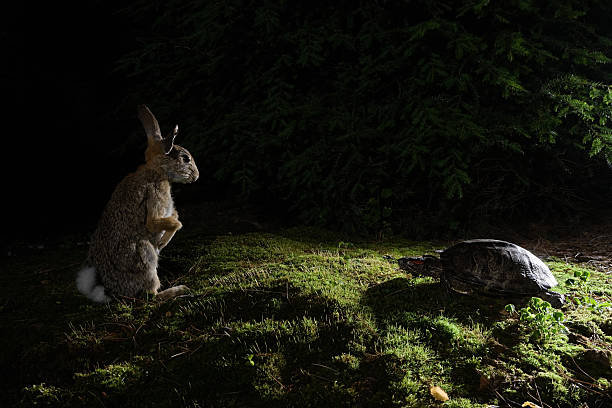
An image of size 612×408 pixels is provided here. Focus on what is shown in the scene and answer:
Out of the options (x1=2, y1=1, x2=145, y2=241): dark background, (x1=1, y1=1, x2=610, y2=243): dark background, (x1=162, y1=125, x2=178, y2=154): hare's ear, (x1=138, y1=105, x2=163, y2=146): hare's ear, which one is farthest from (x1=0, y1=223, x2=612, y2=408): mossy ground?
(x1=2, y1=1, x2=145, y2=241): dark background

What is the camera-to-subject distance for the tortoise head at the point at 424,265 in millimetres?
4395

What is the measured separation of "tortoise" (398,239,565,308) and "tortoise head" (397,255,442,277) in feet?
0.09

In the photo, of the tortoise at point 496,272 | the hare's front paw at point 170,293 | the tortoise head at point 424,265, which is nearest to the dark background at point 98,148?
the tortoise head at point 424,265

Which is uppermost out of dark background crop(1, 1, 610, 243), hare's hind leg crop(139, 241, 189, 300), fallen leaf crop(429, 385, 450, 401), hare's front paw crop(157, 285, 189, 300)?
dark background crop(1, 1, 610, 243)

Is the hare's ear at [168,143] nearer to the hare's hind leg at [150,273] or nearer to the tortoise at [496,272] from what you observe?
the hare's hind leg at [150,273]

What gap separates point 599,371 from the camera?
2.97 m

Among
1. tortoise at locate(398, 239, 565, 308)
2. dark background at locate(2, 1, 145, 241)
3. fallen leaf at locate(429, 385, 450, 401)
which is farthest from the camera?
dark background at locate(2, 1, 145, 241)

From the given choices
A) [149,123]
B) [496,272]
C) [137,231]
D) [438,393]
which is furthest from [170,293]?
[496,272]

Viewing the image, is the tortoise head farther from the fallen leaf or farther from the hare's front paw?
the hare's front paw

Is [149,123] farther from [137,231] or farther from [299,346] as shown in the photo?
[299,346]

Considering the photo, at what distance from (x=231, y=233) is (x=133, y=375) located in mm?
3923

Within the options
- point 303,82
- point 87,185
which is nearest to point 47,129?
point 87,185

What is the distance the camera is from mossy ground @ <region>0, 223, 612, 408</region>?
9.07 ft

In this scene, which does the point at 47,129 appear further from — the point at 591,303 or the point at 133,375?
the point at 591,303
